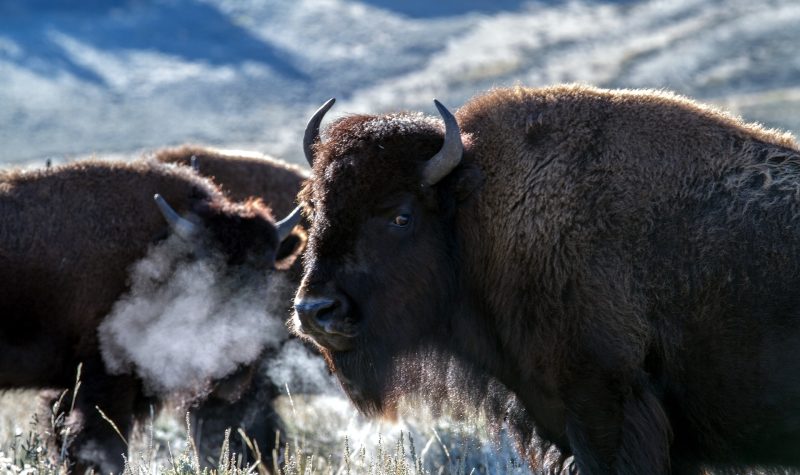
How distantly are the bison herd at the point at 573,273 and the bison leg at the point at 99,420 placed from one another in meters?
2.03

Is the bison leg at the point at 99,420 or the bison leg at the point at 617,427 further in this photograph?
the bison leg at the point at 99,420

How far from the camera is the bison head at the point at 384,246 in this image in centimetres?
427

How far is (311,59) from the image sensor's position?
4781 cm

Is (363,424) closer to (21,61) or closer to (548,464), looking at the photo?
(548,464)

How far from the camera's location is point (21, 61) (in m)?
45.5

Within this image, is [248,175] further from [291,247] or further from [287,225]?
[287,225]

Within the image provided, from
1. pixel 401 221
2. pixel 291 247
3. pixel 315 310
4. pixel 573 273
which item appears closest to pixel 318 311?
pixel 315 310

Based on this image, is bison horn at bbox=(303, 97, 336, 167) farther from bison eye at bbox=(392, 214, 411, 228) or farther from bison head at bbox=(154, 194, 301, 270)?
bison head at bbox=(154, 194, 301, 270)

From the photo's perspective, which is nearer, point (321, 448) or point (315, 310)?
point (315, 310)

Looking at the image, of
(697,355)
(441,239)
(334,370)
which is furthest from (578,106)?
(334,370)

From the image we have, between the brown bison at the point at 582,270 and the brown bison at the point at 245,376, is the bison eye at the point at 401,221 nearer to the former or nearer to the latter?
the brown bison at the point at 582,270

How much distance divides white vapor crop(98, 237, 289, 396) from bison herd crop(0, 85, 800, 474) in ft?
6.51

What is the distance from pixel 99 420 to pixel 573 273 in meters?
3.15

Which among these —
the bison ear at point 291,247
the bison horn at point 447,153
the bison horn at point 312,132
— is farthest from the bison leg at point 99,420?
the bison horn at point 447,153
